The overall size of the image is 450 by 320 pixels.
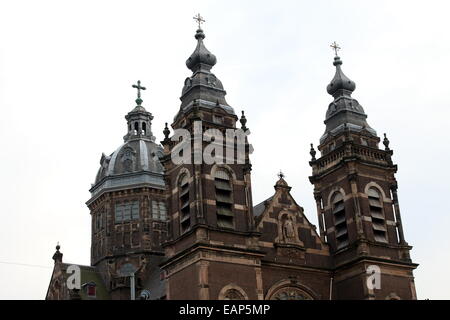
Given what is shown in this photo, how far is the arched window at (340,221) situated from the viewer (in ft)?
162

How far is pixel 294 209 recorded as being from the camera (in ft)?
158

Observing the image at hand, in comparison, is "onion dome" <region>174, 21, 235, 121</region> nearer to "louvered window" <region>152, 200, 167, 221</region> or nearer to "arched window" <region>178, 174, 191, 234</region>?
"arched window" <region>178, 174, 191, 234</region>

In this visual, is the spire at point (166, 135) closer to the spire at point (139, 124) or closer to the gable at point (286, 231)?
the gable at point (286, 231)

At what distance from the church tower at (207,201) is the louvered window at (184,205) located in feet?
0.20

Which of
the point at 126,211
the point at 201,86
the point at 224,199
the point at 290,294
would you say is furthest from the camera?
the point at 126,211

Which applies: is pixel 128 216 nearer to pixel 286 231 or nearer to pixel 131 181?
pixel 131 181

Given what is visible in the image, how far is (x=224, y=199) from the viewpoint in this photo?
44.5 meters

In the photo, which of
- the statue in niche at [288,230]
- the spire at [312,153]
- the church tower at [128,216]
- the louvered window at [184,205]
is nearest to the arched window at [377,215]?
the spire at [312,153]

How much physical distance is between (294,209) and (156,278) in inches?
715

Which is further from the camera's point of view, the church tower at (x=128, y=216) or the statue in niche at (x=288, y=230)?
the church tower at (x=128, y=216)

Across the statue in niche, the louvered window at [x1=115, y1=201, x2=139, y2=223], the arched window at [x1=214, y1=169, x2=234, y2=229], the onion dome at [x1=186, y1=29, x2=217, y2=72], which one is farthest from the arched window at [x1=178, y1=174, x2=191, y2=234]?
the louvered window at [x1=115, y1=201, x2=139, y2=223]

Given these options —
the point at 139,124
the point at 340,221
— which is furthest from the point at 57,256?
the point at 340,221

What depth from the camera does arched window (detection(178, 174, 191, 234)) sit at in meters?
44.2

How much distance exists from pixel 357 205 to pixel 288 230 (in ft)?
17.0
